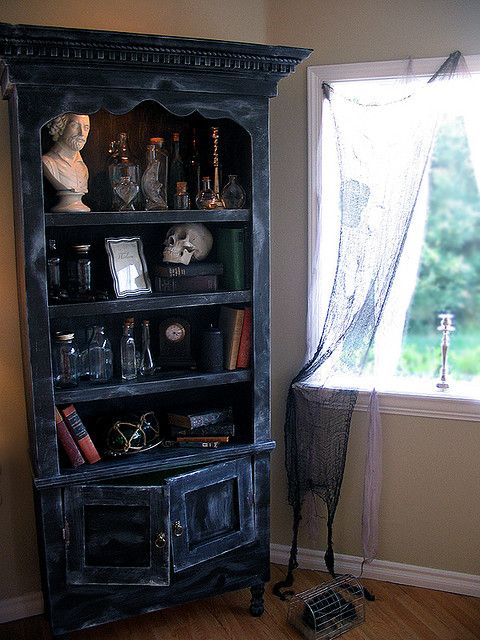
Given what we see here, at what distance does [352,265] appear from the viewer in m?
3.16

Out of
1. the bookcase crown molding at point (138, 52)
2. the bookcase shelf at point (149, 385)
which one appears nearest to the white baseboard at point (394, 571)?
the bookcase shelf at point (149, 385)

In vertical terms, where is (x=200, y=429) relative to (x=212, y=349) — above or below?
below

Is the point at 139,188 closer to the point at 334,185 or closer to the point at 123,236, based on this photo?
the point at 123,236

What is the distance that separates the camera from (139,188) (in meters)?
2.87

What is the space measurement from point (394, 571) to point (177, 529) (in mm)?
1088

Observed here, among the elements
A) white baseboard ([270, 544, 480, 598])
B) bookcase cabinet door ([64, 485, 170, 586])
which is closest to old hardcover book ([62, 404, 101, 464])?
bookcase cabinet door ([64, 485, 170, 586])

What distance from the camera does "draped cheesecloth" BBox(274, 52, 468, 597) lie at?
3.05 meters

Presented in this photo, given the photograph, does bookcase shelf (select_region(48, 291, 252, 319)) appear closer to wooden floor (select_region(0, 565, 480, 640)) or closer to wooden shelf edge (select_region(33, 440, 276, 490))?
wooden shelf edge (select_region(33, 440, 276, 490))

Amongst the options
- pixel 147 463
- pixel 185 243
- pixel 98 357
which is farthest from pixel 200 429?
pixel 185 243

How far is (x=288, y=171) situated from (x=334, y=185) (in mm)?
200

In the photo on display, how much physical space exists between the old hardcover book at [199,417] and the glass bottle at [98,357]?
316 millimetres

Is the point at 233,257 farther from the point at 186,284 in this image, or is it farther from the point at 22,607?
the point at 22,607

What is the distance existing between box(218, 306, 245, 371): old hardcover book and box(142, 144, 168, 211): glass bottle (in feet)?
1.59

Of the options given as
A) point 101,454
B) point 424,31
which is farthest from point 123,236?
point 424,31
